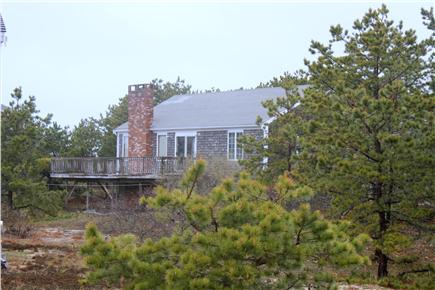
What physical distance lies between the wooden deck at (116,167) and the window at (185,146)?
93.6 inches

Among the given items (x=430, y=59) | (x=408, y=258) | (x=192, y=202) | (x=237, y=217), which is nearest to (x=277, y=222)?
(x=237, y=217)

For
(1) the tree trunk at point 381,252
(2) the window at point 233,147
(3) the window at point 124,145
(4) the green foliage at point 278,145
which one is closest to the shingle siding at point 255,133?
(2) the window at point 233,147

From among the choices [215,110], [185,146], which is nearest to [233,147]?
[185,146]

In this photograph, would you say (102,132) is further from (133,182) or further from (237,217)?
(237,217)

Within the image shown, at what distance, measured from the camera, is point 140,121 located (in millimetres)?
29375

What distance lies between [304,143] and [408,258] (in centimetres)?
342

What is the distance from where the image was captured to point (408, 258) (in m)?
13.1

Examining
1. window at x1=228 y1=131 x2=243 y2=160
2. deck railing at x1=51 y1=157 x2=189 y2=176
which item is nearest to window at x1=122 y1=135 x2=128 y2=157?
deck railing at x1=51 y1=157 x2=189 y2=176

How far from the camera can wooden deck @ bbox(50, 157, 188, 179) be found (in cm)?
Result: 2525

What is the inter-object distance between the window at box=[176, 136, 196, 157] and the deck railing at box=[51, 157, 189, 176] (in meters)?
2.37

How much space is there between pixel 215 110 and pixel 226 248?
925 inches

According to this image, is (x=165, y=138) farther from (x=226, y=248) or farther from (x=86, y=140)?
(x=226, y=248)

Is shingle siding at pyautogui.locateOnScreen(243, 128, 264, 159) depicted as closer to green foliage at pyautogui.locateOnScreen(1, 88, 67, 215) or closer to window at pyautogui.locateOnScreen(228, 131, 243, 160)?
window at pyautogui.locateOnScreen(228, 131, 243, 160)

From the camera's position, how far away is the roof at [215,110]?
26.8 m
